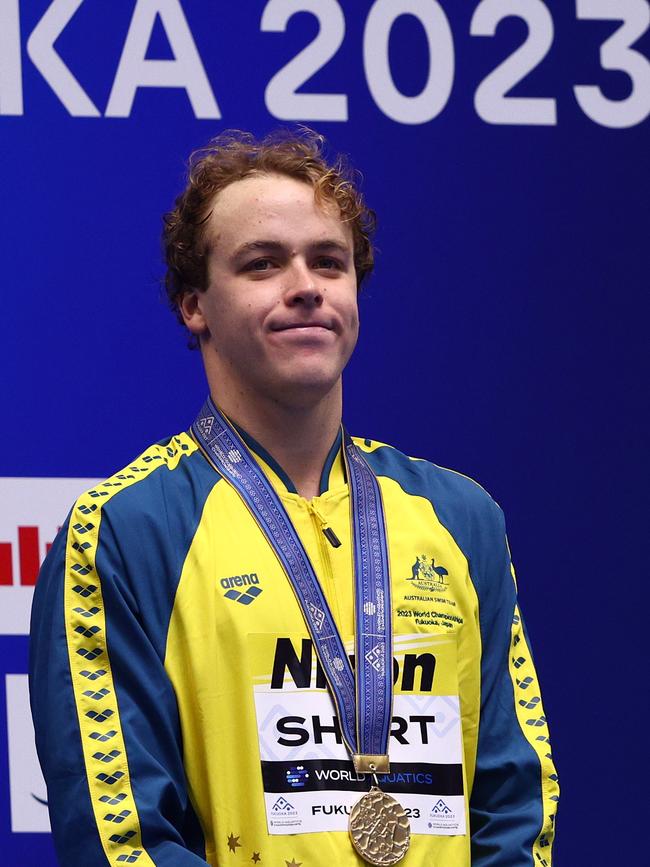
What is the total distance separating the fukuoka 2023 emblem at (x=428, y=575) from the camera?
225 centimetres

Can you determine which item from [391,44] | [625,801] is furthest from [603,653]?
[391,44]

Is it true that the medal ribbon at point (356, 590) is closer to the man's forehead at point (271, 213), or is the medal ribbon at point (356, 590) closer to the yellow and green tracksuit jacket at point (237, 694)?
the yellow and green tracksuit jacket at point (237, 694)

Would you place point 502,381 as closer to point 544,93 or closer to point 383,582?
point 544,93

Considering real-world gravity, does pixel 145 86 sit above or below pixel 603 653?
above

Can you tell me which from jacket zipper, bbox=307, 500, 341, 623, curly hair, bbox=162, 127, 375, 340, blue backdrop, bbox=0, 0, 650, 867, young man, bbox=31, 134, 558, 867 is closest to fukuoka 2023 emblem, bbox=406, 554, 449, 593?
young man, bbox=31, 134, 558, 867

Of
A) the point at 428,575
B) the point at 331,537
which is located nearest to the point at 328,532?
the point at 331,537

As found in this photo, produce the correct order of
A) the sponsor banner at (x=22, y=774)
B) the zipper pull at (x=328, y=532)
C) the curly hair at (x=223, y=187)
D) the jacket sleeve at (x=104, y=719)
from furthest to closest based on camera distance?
the sponsor banner at (x=22, y=774)
the curly hair at (x=223, y=187)
the zipper pull at (x=328, y=532)
the jacket sleeve at (x=104, y=719)

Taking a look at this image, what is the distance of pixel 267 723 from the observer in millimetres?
2107

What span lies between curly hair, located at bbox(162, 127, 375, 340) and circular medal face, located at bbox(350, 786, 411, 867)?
2.61 feet

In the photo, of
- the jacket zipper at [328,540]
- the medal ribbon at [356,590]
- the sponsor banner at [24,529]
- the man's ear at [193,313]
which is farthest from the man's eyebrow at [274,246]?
the sponsor banner at [24,529]

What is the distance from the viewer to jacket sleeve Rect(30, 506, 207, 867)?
201 centimetres

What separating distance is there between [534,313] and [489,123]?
0.39 metres

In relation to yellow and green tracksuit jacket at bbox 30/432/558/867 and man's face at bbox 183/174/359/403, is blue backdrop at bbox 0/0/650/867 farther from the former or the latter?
yellow and green tracksuit jacket at bbox 30/432/558/867

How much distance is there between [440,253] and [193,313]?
0.88 metres
